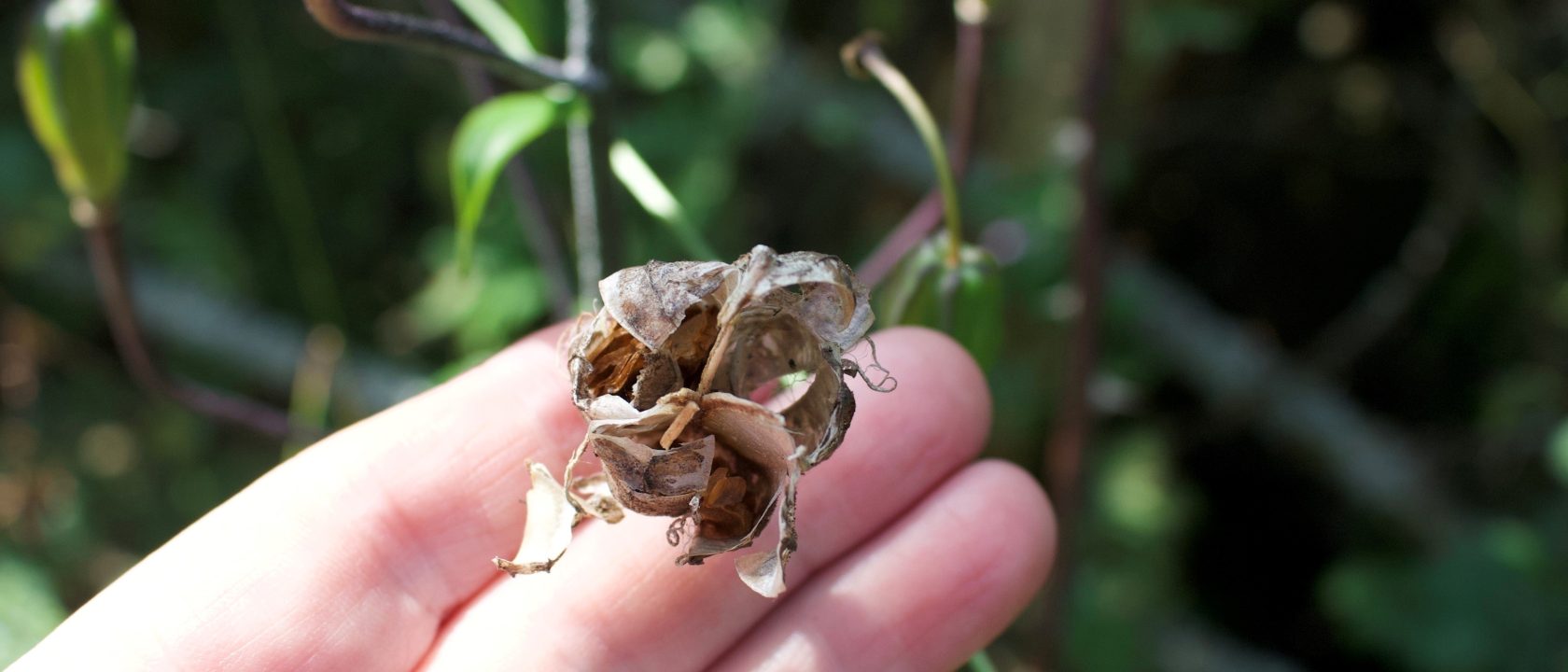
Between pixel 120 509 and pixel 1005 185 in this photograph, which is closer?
pixel 1005 185

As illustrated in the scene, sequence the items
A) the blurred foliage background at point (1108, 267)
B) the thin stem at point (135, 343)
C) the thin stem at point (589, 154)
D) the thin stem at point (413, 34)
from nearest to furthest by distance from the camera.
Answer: the thin stem at point (413, 34)
the thin stem at point (589, 154)
the thin stem at point (135, 343)
the blurred foliage background at point (1108, 267)

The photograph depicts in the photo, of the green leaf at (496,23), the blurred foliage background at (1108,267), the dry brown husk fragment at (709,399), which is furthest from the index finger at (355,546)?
the blurred foliage background at (1108,267)

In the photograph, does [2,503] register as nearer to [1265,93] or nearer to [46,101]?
[46,101]

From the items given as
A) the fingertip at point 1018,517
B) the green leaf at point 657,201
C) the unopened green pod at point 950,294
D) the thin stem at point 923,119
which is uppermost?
the thin stem at point 923,119

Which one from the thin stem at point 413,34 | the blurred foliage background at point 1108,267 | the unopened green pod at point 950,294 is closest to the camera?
the thin stem at point 413,34

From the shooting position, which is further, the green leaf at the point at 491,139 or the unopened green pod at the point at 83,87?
the unopened green pod at the point at 83,87

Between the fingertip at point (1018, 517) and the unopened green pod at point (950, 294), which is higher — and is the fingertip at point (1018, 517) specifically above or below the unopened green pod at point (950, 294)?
below

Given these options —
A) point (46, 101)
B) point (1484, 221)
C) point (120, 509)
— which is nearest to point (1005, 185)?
point (1484, 221)

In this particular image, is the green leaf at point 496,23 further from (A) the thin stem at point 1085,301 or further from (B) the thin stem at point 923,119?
(A) the thin stem at point 1085,301
